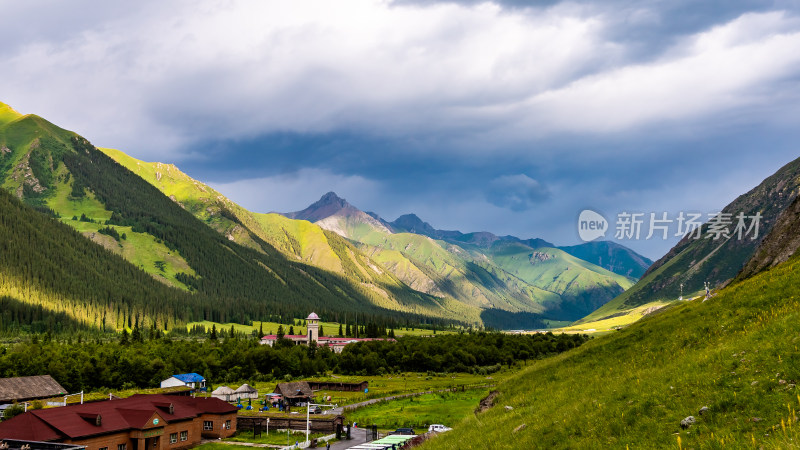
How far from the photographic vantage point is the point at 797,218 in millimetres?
57625

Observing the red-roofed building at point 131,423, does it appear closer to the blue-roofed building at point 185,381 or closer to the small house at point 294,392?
the small house at point 294,392

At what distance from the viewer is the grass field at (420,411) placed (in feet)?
296

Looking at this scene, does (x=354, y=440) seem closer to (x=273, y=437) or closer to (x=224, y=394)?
(x=273, y=437)

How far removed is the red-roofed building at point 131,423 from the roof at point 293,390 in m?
33.8

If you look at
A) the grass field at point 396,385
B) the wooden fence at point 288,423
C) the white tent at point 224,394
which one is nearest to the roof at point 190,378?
the grass field at point 396,385

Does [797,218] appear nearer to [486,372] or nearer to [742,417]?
[742,417]

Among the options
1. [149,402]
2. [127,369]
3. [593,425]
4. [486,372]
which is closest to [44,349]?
[127,369]

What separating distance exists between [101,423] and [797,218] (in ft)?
280

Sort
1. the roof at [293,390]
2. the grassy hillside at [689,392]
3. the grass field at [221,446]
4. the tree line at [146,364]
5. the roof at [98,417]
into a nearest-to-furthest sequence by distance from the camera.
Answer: the grassy hillside at [689,392], the roof at [98,417], the grass field at [221,446], the roof at [293,390], the tree line at [146,364]

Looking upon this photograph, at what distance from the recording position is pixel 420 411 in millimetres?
104688

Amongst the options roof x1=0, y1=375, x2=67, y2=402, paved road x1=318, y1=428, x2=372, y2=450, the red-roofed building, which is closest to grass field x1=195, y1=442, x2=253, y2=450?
the red-roofed building

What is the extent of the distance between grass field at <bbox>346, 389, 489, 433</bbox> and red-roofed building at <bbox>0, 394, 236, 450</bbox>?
2485 cm

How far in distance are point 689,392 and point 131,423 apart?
73.4m

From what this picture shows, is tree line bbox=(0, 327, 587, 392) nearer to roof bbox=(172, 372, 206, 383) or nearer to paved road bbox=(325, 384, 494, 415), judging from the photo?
roof bbox=(172, 372, 206, 383)
